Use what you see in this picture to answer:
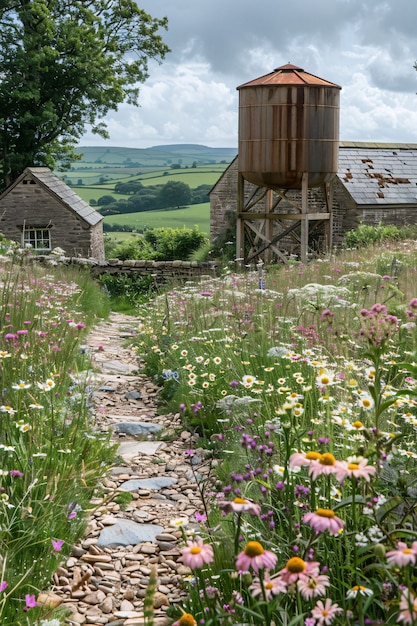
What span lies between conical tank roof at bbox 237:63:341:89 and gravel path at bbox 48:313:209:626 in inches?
484

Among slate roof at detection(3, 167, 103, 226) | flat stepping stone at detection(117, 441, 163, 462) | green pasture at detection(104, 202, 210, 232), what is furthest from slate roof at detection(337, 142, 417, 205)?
green pasture at detection(104, 202, 210, 232)

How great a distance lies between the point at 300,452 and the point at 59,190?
79.4 ft

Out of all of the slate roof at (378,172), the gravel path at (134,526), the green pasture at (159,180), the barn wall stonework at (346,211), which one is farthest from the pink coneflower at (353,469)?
the green pasture at (159,180)

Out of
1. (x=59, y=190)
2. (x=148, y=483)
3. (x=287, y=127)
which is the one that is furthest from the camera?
(x=59, y=190)

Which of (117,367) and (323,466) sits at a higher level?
(323,466)

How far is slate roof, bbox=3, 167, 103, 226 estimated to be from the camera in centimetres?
2598

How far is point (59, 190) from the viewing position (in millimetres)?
26531

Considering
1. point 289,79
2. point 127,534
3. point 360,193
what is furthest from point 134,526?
point 360,193

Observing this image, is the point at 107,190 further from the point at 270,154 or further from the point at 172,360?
the point at 172,360

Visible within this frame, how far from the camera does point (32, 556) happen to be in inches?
153

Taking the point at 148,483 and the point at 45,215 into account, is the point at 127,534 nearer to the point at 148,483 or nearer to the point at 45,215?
the point at 148,483

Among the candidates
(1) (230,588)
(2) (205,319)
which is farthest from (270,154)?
(1) (230,588)

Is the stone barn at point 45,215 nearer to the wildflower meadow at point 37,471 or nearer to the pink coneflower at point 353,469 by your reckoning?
the wildflower meadow at point 37,471

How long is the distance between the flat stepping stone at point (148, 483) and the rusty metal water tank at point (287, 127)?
44.4 feet
